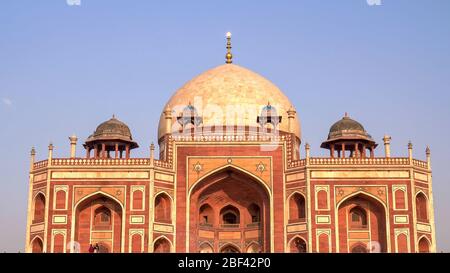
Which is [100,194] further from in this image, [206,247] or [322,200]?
[322,200]

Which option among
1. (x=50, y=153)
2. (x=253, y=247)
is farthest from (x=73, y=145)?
(x=253, y=247)

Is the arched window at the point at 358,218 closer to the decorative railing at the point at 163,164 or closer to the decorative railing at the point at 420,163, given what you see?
the decorative railing at the point at 420,163

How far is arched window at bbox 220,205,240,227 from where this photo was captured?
39219 millimetres

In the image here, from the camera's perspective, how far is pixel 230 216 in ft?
130

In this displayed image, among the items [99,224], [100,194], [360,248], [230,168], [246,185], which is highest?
[230,168]

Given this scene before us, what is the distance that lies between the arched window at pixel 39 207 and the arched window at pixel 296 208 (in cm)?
1138

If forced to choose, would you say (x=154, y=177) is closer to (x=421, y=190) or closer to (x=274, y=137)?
(x=274, y=137)

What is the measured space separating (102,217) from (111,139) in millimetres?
4112

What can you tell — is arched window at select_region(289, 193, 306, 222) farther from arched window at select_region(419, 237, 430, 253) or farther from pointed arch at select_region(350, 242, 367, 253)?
arched window at select_region(419, 237, 430, 253)

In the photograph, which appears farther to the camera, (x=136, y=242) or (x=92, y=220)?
(x=92, y=220)

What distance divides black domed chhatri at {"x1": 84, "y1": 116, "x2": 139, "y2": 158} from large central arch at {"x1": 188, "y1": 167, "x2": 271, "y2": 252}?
4537 mm

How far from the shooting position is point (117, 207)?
35969 millimetres
